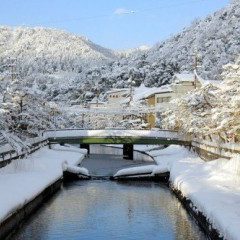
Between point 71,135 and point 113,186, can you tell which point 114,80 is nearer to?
point 71,135

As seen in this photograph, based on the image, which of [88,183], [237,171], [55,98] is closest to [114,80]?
[55,98]

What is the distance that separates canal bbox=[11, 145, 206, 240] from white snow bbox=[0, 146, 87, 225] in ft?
3.59

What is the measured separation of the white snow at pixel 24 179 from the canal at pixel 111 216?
1.09 metres

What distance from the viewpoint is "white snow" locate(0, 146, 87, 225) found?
19417 millimetres

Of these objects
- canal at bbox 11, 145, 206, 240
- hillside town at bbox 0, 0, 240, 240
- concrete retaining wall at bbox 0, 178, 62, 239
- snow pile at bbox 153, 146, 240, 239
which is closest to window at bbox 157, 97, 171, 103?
hillside town at bbox 0, 0, 240, 240

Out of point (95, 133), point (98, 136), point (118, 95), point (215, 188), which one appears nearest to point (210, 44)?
point (118, 95)

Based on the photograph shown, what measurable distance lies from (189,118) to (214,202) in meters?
24.7

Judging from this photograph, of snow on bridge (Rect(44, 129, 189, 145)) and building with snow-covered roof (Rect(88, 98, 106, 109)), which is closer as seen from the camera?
snow on bridge (Rect(44, 129, 189, 145))

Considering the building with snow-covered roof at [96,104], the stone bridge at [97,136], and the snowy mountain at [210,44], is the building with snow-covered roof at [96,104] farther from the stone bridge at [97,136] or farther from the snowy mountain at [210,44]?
the stone bridge at [97,136]

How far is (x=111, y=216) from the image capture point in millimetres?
22922

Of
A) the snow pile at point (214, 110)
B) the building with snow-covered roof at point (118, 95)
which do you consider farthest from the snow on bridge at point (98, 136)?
the building with snow-covered roof at point (118, 95)

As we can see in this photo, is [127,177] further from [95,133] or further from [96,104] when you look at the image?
[96,104]

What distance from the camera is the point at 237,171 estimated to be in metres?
25.4

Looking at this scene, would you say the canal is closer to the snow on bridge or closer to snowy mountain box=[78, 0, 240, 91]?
the snow on bridge
